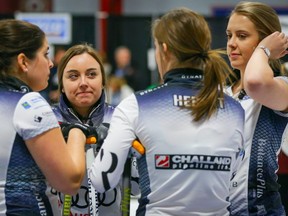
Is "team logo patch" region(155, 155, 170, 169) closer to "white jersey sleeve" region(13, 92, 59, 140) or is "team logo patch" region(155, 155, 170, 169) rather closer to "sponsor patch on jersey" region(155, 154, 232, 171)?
"sponsor patch on jersey" region(155, 154, 232, 171)

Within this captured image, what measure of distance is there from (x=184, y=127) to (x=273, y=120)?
0.57 m

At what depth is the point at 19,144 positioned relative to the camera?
271cm

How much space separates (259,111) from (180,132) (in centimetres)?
55

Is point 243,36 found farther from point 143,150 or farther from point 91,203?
point 91,203

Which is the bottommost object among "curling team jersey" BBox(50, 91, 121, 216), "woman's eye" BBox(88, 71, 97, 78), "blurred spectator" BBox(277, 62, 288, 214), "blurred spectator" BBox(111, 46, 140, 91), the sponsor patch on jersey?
"blurred spectator" BBox(111, 46, 140, 91)

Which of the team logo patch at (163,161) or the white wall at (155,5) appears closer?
the team logo patch at (163,161)

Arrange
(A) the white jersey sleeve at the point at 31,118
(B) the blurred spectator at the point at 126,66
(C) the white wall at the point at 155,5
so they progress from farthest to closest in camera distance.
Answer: (C) the white wall at the point at 155,5 < (B) the blurred spectator at the point at 126,66 < (A) the white jersey sleeve at the point at 31,118

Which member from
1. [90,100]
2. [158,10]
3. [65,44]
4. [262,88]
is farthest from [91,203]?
[158,10]

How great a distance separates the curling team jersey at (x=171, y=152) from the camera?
8.86 feet

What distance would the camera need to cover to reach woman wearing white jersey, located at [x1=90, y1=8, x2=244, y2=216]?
106 inches

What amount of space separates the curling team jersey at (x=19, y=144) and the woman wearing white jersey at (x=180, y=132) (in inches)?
9.9

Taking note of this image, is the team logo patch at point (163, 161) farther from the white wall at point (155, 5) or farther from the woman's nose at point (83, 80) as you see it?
the white wall at point (155, 5)

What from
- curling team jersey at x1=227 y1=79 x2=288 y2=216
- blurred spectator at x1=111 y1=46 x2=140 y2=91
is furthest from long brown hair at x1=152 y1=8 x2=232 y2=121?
blurred spectator at x1=111 y1=46 x2=140 y2=91

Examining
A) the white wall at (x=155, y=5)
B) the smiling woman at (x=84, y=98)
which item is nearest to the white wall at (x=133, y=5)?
the white wall at (x=155, y=5)
